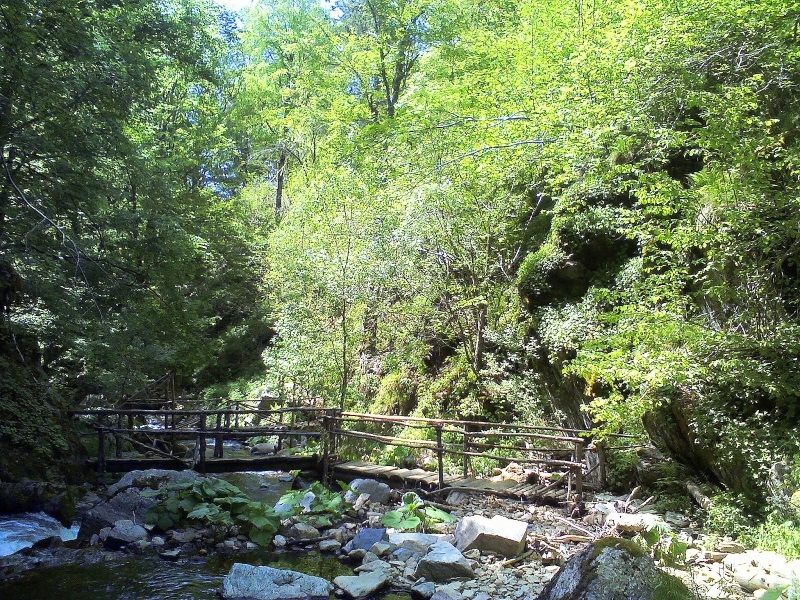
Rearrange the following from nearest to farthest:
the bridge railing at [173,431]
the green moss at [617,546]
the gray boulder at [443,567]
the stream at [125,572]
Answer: the green moss at [617,546] → the stream at [125,572] → the gray boulder at [443,567] → the bridge railing at [173,431]

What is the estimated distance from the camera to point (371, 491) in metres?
9.71

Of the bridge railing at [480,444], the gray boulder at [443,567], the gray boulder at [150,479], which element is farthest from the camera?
the gray boulder at [150,479]

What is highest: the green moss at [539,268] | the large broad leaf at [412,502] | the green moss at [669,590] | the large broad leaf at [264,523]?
the green moss at [539,268]

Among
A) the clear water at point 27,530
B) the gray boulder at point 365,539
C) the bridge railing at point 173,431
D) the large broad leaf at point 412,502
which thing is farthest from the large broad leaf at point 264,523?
the clear water at point 27,530

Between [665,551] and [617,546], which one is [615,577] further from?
[665,551]

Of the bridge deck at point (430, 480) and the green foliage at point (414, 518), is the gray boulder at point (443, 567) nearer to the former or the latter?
the green foliage at point (414, 518)

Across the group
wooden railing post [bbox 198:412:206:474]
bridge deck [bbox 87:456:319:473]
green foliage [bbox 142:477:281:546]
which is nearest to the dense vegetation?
bridge deck [bbox 87:456:319:473]

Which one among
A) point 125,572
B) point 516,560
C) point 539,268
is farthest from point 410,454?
point 125,572

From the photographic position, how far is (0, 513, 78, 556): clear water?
23.2 feet

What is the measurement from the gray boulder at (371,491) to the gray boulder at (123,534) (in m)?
3.23

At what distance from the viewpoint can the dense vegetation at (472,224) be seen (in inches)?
262

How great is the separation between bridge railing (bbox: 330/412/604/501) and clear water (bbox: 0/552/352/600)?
2.93 meters

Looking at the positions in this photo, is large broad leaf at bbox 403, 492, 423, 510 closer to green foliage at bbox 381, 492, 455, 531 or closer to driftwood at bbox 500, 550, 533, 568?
green foliage at bbox 381, 492, 455, 531

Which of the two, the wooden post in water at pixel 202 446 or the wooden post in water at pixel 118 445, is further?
the wooden post in water at pixel 118 445
